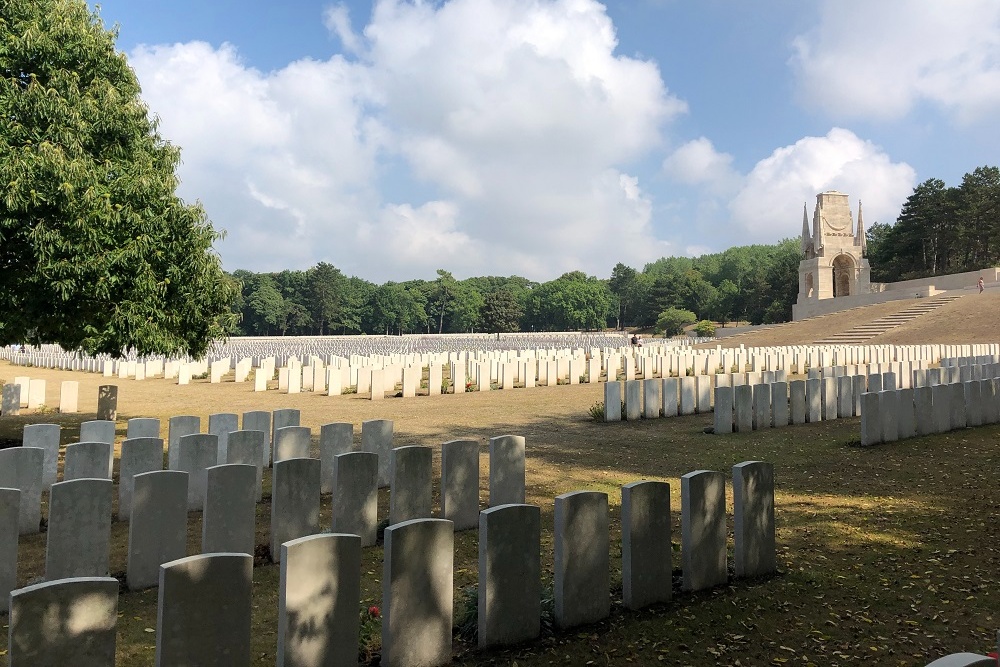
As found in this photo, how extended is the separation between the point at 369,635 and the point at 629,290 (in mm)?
109844

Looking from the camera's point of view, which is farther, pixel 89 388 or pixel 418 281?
pixel 418 281

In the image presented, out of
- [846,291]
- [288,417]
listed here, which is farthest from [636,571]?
[846,291]

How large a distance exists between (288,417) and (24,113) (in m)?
4.62

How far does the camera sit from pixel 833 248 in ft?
184

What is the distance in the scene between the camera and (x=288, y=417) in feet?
23.0

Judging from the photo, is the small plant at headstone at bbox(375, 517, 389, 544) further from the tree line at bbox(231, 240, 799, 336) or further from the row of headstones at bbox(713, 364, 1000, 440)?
the tree line at bbox(231, 240, 799, 336)

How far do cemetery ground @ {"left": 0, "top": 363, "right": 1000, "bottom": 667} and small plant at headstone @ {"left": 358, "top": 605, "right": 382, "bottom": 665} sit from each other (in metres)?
0.30

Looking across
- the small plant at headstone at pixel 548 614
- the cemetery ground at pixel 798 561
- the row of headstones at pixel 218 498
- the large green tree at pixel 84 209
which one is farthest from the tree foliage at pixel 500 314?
the small plant at headstone at pixel 548 614

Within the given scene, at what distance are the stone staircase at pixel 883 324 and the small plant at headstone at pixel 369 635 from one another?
35.6m

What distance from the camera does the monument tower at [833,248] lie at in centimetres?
5603

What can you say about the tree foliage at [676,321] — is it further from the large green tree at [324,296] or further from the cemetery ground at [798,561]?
Answer: the cemetery ground at [798,561]

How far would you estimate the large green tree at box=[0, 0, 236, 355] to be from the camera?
23.7ft

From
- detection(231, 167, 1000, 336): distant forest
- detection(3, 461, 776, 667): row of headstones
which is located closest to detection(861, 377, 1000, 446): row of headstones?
detection(3, 461, 776, 667): row of headstones

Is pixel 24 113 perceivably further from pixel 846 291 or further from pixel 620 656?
pixel 846 291
